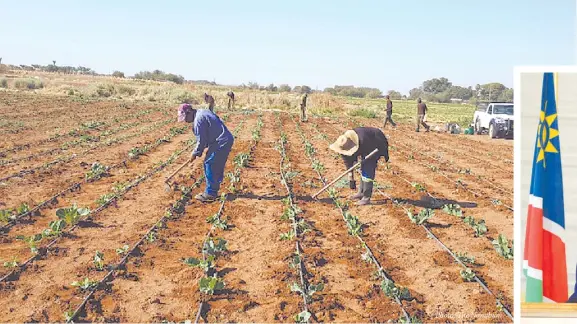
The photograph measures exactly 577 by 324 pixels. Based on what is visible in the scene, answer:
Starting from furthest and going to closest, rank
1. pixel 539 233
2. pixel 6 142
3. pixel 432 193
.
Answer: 1. pixel 6 142
2. pixel 432 193
3. pixel 539 233

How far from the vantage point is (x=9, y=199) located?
8.15 metres

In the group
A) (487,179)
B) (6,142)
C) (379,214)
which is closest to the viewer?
(379,214)

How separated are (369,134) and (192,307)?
4.25m

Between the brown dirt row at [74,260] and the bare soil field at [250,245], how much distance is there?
0.02 metres

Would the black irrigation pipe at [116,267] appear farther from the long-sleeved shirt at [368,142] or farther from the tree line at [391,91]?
the tree line at [391,91]

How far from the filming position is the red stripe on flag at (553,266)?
7.39ft

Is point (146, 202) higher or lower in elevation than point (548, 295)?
lower

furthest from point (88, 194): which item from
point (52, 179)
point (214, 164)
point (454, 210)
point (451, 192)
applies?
point (451, 192)

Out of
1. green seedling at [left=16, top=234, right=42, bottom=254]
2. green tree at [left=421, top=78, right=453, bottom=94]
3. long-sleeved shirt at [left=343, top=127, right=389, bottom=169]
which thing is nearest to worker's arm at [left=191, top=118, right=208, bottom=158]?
long-sleeved shirt at [left=343, top=127, right=389, bottom=169]

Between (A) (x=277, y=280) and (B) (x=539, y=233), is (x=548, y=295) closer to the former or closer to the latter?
(B) (x=539, y=233)

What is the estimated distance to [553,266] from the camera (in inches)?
89.0

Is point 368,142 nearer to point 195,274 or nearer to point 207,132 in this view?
point 207,132

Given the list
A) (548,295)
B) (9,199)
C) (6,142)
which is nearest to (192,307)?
(548,295)

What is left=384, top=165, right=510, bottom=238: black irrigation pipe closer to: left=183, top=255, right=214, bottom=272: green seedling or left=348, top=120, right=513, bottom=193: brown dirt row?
left=348, top=120, right=513, bottom=193: brown dirt row
